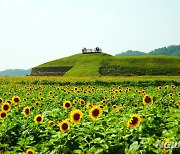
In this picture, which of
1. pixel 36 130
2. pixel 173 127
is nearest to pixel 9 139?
pixel 36 130

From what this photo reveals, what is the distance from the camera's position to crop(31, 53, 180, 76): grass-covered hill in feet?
254

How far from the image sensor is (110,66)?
83.0 meters

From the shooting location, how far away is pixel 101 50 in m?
111

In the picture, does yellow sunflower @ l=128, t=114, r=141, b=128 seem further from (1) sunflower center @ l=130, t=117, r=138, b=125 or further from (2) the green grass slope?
(2) the green grass slope

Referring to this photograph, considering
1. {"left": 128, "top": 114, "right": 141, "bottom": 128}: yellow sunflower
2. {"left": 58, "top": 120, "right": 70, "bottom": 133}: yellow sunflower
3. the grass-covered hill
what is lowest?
{"left": 58, "top": 120, "right": 70, "bottom": 133}: yellow sunflower

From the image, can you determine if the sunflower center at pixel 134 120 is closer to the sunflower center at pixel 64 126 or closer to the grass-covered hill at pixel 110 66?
the sunflower center at pixel 64 126

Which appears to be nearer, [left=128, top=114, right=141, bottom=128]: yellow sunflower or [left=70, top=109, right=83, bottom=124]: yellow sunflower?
[left=128, top=114, right=141, bottom=128]: yellow sunflower

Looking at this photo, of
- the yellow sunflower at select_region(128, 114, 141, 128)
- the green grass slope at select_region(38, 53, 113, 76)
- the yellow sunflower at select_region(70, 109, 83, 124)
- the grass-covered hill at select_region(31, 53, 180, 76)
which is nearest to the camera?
the yellow sunflower at select_region(128, 114, 141, 128)

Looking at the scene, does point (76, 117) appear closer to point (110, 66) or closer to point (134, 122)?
point (134, 122)

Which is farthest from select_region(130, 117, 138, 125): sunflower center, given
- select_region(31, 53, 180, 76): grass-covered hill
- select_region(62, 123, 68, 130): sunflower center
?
select_region(31, 53, 180, 76): grass-covered hill

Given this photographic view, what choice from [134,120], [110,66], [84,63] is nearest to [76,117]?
[134,120]

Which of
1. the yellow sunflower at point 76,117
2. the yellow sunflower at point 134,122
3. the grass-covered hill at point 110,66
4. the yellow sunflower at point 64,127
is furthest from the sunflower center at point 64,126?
the grass-covered hill at point 110,66

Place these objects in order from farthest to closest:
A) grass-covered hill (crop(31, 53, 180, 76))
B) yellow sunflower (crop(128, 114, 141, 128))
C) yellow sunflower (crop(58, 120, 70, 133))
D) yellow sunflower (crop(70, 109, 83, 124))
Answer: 1. grass-covered hill (crop(31, 53, 180, 76))
2. yellow sunflower (crop(70, 109, 83, 124))
3. yellow sunflower (crop(58, 120, 70, 133))
4. yellow sunflower (crop(128, 114, 141, 128))

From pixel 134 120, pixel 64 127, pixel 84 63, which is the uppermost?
pixel 84 63
